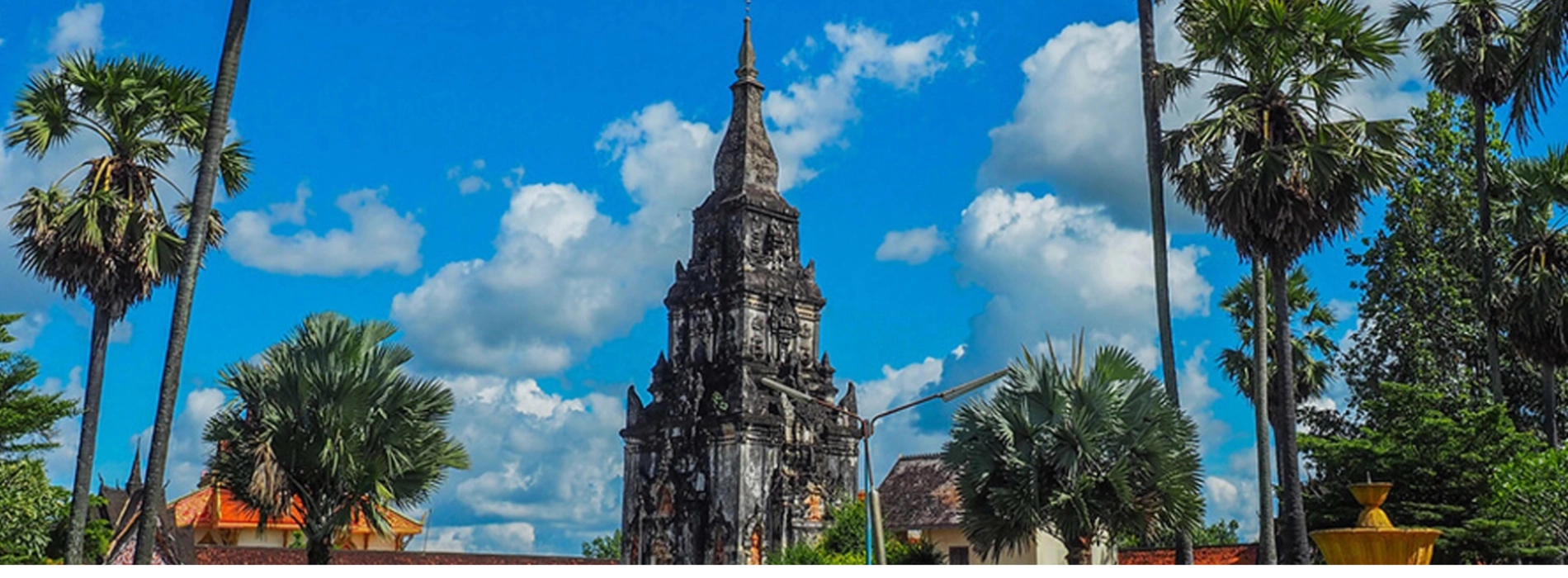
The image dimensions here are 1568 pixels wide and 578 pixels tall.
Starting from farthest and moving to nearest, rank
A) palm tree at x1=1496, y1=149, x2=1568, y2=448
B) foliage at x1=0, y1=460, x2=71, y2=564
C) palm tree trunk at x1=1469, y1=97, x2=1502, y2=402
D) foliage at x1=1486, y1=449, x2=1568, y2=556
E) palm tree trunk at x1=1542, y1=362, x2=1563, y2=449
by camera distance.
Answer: palm tree trunk at x1=1469, y1=97, x2=1502, y2=402, palm tree trunk at x1=1542, y1=362, x2=1563, y2=449, palm tree at x1=1496, y1=149, x2=1568, y2=448, foliage at x1=0, y1=460, x2=71, y2=564, foliage at x1=1486, y1=449, x2=1568, y2=556

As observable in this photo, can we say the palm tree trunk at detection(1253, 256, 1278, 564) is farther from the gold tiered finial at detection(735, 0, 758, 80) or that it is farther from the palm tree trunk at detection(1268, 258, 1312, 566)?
the gold tiered finial at detection(735, 0, 758, 80)

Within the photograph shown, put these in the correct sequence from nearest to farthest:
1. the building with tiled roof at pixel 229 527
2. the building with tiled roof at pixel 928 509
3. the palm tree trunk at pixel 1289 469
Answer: the palm tree trunk at pixel 1289 469, the building with tiled roof at pixel 928 509, the building with tiled roof at pixel 229 527

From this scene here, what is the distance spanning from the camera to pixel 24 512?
85.1 feet

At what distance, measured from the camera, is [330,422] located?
1955 centimetres

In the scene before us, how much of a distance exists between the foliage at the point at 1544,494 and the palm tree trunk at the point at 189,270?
2312cm

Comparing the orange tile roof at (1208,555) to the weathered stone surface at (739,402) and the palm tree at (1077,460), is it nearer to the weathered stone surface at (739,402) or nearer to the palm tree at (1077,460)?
the weathered stone surface at (739,402)

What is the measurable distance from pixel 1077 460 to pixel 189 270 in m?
13.8

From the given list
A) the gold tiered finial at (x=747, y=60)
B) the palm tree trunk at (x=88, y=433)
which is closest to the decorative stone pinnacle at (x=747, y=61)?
the gold tiered finial at (x=747, y=60)

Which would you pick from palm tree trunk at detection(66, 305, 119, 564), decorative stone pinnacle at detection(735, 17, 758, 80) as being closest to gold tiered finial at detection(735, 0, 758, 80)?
decorative stone pinnacle at detection(735, 17, 758, 80)

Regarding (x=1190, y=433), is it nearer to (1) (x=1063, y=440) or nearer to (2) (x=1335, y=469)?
(1) (x=1063, y=440)

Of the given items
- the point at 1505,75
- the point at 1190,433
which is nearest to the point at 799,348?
the point at 1505,75

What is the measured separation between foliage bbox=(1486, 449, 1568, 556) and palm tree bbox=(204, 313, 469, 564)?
63.1 feet

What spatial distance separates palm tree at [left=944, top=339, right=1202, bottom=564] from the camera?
19.6 m

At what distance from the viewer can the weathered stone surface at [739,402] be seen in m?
47.4
